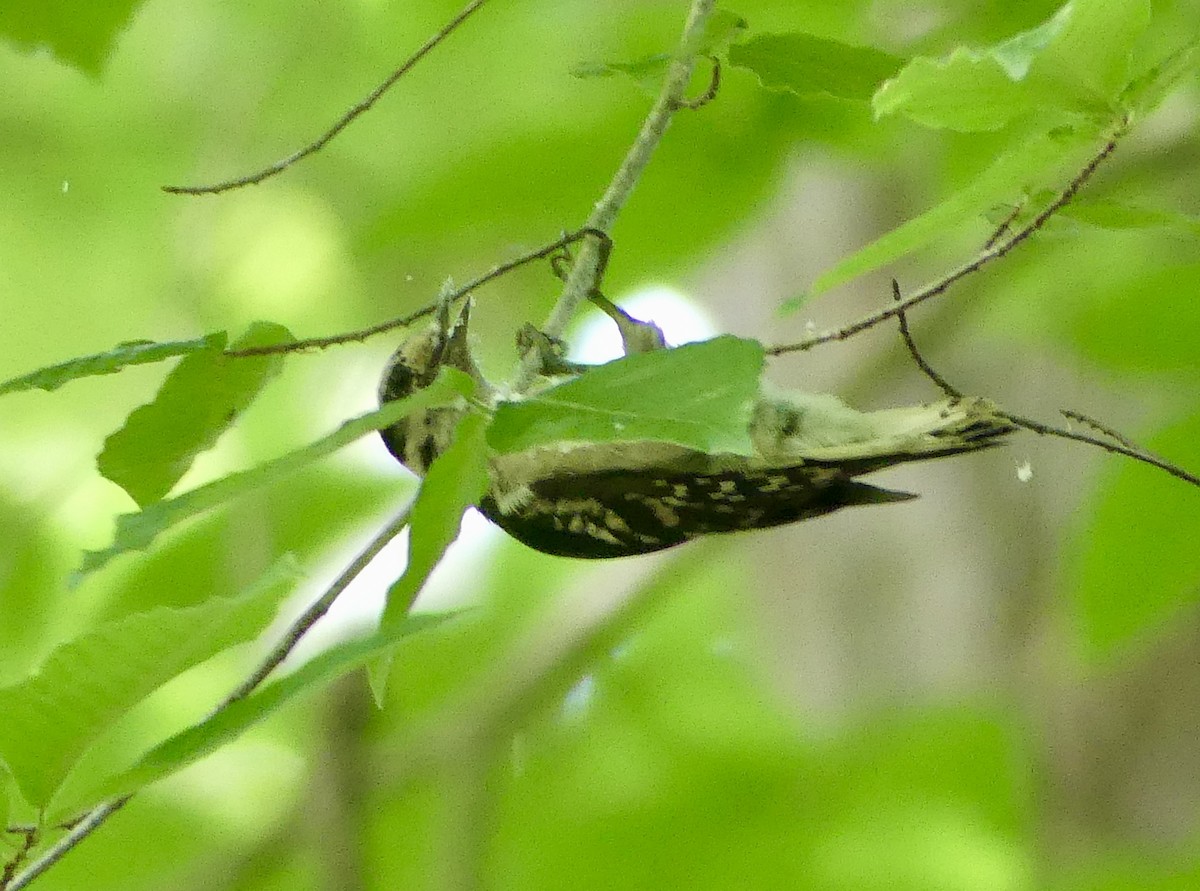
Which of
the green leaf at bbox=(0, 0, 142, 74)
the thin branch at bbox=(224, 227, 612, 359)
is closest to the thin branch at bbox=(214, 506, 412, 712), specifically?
the thin branch at bbox=(224, 227, 612, 359)

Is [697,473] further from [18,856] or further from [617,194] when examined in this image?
[18,856]

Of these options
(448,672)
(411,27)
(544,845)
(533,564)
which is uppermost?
(411,27)

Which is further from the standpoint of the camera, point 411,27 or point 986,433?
point 411,27

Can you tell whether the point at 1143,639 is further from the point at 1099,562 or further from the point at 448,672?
the point at 448,672

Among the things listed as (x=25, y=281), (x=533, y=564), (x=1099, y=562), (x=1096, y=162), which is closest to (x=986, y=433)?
(x=1096, y=162)

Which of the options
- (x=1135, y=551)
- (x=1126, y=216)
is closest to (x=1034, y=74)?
(x=1126, y=216)

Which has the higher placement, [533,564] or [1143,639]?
[533,564]

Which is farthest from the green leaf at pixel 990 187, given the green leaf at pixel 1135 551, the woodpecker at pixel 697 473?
the green leaf at pixel 1135 551
